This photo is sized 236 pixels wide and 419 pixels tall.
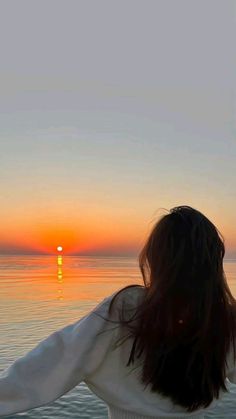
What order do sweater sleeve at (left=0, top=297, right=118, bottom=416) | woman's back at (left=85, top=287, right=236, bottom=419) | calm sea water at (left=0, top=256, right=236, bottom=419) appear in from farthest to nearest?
calm sea water at (left=0, top=256, right=236, bottom=419)
woman's back at (left=85, top=287, right=236, bottom=419)
sweater sleeve at (left=0, top=297, right=118, bottom=416)

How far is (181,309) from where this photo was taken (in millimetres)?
1911

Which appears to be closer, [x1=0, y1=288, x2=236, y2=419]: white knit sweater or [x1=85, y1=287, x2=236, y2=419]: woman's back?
[x1=0, y1=288, x2=236, y2=419]: white knit sweater

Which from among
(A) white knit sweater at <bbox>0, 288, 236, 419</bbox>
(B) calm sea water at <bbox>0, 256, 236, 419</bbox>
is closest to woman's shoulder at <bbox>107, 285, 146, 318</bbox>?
(A) white knit sweater at <bbox>0, 288, 236, 419</bbox>

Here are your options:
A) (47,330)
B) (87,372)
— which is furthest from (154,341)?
(47,330)

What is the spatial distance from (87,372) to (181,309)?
1.49 ft

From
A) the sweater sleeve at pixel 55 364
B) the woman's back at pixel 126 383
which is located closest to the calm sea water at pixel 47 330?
the woman's back at pixel 126 383

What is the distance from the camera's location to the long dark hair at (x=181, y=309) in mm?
1889

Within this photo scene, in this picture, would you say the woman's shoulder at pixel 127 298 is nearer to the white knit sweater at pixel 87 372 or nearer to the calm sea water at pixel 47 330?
the white knit sweater at pixel 87 372

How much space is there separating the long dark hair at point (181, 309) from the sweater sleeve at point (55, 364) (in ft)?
0.37

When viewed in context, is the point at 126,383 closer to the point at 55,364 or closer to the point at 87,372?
the point at 87,372

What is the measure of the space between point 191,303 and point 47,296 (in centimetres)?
2487

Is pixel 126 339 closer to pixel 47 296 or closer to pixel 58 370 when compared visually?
pixel 58 370

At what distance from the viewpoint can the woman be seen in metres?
1.84

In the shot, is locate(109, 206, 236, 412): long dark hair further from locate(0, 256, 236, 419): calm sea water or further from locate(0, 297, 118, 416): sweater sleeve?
locate(0, 256, 236, 419): calm sea water
